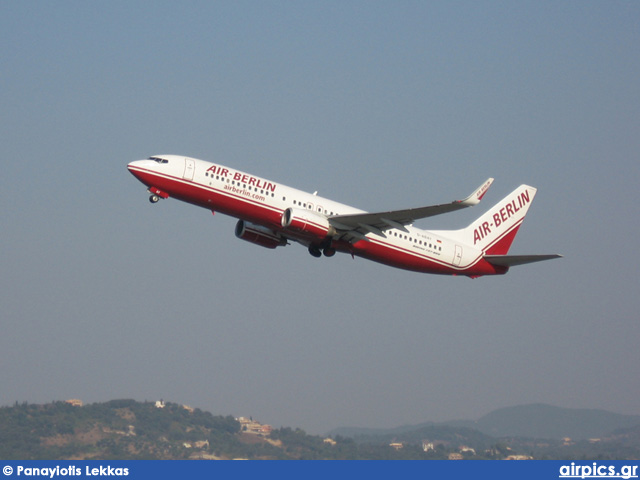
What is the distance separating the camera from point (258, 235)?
199ft

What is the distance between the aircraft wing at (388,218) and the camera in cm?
5200

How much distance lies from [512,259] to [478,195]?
10196mm

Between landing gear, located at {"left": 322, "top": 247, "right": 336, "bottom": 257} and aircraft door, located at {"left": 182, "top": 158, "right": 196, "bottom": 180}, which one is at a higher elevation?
aircraft door, located at {"left": 182, "top": 158, "right": 196, "bottom": 180}

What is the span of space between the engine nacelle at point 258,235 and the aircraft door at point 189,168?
25.5 ft

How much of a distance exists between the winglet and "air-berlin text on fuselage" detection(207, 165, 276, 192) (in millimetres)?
12399

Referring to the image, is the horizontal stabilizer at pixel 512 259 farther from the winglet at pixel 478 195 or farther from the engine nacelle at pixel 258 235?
the engine nacelle at pixel 258 235

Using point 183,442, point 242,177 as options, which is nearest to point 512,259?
point 242,177

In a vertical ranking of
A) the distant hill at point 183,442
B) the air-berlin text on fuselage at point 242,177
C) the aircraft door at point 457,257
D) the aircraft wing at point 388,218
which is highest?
the air-berlin text on fuselage at point 242,177

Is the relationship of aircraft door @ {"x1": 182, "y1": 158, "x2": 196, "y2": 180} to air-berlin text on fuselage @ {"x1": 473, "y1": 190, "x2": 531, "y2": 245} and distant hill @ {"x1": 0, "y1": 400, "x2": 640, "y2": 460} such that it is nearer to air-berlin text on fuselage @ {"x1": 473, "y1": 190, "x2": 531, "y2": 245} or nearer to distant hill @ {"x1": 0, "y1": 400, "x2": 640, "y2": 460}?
air-berlin text on fuselage @ {"x1": 473, "y1": 190, "x2": 531, "y2": 245}

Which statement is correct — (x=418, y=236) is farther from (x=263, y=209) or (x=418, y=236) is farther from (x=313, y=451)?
(x=313, y=451)

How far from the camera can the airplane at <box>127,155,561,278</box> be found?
5391 cm

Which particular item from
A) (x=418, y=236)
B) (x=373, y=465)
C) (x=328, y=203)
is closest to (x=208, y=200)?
(x=328, y=203)

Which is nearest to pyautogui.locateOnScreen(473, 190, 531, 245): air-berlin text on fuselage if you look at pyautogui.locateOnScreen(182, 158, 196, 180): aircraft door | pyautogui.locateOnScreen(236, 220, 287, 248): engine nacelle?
pyautogui.locateOnScreen(236, 220, 287, 248): engine nacelle

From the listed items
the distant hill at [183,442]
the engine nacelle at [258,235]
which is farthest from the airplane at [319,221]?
the distant hill at [183,442]
